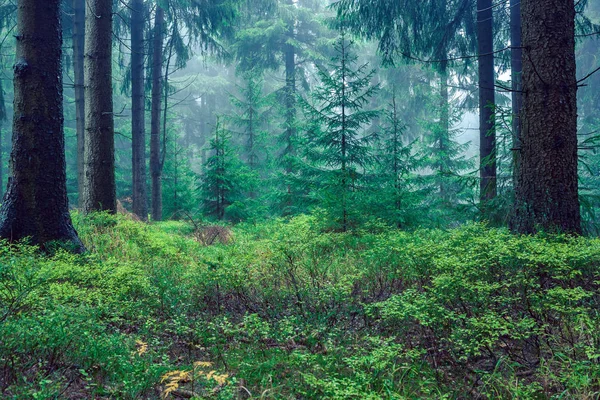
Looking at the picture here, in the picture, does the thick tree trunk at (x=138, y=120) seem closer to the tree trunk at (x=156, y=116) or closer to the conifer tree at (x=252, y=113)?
the tree trunk at (x=156, y=116)

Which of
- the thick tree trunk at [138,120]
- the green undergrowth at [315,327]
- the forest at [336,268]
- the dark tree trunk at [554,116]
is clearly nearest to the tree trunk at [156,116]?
the thick tree trunk at [138,120]

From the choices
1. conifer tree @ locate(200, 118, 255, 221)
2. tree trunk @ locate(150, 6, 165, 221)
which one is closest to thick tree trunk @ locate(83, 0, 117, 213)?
conifer tree @ locate(200, 118, 255, 221)

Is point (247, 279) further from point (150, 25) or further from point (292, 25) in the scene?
point (292, 25)

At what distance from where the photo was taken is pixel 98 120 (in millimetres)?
8664

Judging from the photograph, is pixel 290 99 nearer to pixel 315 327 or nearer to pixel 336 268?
pixel 336 268

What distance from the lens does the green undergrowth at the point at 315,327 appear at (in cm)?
287

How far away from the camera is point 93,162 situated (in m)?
8.56

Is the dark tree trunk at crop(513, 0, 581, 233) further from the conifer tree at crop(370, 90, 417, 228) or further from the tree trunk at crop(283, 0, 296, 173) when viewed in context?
the tree trunk at crop(283, 0, 296, 173)

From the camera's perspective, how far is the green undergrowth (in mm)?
2865

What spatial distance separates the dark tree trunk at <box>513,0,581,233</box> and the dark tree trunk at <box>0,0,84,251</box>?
20.9 ft

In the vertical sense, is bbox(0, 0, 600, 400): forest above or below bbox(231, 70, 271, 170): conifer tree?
below

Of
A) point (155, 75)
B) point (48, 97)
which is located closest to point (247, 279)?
point (48, 97)

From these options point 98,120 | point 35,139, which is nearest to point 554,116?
point 35,139

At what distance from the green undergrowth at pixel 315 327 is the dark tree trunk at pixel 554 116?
1.73 feet
